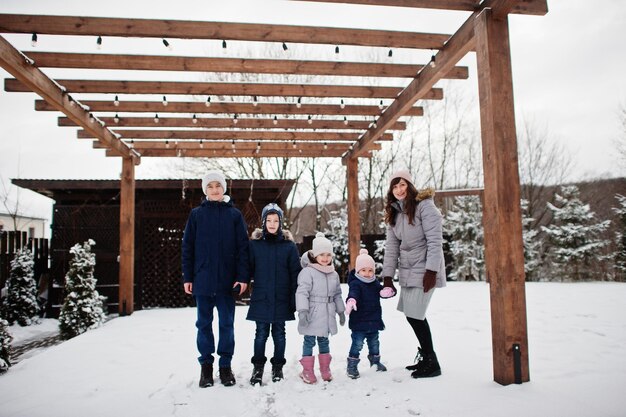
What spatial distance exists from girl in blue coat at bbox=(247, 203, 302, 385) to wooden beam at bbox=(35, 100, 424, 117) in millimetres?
2507

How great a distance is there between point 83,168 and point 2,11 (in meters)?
19.9

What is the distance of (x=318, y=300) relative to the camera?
120 inches

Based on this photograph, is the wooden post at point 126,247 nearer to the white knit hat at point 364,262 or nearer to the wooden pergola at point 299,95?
the wooden pergola at point 299,95

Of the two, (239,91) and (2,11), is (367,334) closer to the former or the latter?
(239,91)

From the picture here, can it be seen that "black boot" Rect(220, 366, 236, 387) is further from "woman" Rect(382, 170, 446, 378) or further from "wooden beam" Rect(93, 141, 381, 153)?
"wooden beam" Rect(93, 141, 381, 153)

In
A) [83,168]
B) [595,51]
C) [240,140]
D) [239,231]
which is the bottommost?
[239,231]

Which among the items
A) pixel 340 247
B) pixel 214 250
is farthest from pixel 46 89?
pixel 340 247

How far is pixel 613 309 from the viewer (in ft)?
18.1

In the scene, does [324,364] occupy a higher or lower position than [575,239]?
lower

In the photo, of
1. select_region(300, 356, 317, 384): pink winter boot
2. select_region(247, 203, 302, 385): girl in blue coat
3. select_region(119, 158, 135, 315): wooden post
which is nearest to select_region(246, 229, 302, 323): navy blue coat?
select_region(247, 203, 302, 385): girl in blue coat

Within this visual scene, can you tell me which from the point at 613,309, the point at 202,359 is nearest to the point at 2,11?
the point at 202,359

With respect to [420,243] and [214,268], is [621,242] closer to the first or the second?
[420,243]

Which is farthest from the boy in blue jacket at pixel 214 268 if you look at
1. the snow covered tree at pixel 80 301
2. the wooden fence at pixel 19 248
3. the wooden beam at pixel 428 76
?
the wooden fence at pixel 19 248

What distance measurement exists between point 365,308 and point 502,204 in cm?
134
